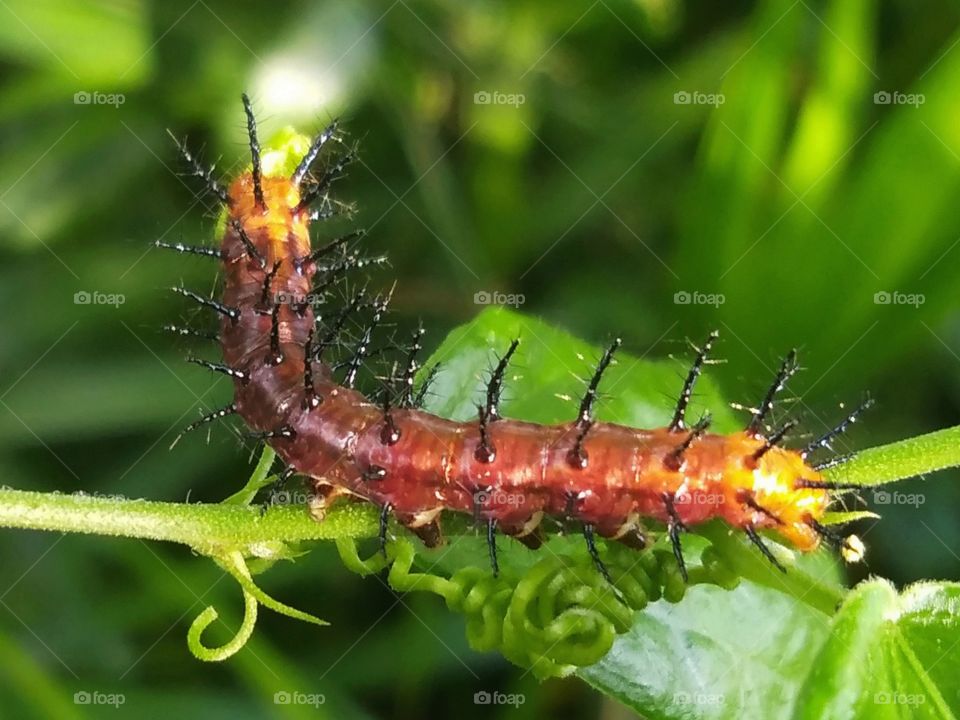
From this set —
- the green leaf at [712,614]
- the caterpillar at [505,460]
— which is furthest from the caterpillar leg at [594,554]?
the green leaf at [712,614]

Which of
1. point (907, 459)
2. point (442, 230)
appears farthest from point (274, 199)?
point (442, 230)

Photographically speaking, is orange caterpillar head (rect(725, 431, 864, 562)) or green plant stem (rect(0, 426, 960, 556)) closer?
green plant stem (rect(0, 426, 960, 556))

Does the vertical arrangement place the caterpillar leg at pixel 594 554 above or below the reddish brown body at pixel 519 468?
below

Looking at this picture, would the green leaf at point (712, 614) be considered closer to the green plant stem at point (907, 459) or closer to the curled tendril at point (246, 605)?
the green plant stem at point (907, 459)

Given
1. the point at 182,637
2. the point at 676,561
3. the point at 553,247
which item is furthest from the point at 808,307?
the point at 182,637

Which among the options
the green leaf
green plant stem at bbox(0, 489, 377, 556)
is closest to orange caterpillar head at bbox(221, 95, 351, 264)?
the green leaf

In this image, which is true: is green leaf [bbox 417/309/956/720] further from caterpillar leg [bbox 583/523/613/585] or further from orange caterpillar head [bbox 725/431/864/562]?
caterpillar leg [bbox 583/523/613/585]

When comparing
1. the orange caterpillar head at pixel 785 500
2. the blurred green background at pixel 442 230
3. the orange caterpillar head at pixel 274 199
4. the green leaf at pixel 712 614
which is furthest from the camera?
the blurred green background at pixel 442 230

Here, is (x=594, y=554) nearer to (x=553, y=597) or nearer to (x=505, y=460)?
(x=553, y=597)

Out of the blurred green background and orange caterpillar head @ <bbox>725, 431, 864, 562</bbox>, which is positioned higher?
the blurred green background
